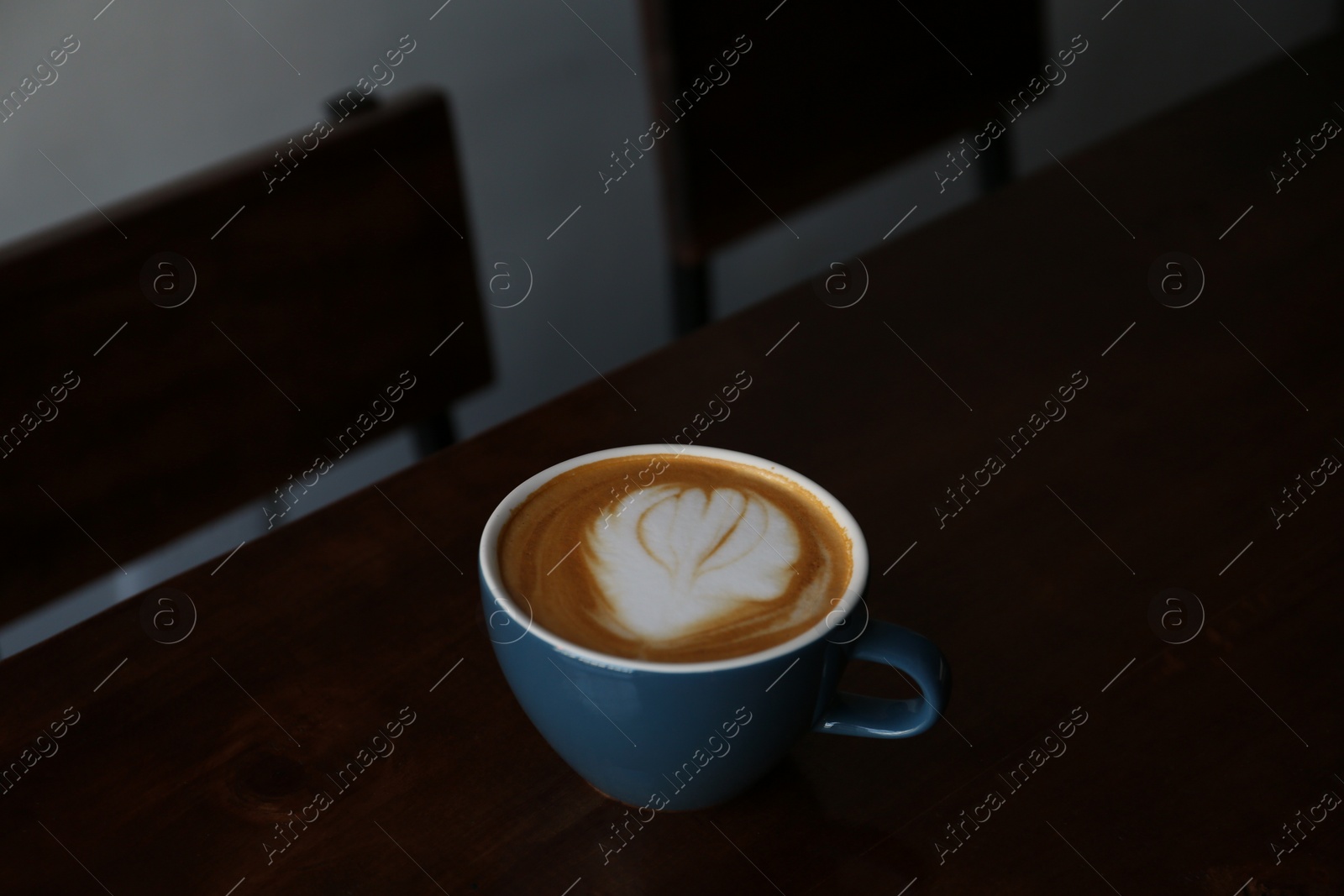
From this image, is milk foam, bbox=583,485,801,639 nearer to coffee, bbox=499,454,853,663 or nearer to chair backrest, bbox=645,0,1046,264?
coffee, bbox=499,454,853,663

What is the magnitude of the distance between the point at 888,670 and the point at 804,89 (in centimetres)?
106

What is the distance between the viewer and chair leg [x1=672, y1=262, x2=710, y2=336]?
179cm

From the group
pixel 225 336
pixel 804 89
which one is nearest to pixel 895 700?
pixel 225 336

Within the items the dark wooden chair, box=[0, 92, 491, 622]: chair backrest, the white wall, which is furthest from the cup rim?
the white wall

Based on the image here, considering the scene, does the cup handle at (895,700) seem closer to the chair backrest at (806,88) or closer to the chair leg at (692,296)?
the chair backrest at (806,88)

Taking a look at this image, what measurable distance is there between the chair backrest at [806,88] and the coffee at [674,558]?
0.88 metres

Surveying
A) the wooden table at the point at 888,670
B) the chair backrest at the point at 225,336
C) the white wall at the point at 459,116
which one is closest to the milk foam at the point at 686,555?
the wooden table at the point at 888,670

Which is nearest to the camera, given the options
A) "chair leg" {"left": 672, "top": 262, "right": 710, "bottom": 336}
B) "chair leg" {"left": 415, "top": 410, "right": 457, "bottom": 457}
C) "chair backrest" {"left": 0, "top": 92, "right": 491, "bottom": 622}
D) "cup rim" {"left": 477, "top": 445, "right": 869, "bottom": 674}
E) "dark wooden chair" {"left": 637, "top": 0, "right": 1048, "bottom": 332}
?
"cup rim" {"left": 477, "top": 445, "right": 869, "bottom": 674}

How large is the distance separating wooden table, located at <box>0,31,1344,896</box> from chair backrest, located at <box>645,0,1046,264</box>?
551 millimetres

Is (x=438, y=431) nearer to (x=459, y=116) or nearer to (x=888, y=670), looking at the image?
(x=888, y=670)

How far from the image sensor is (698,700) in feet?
1.63

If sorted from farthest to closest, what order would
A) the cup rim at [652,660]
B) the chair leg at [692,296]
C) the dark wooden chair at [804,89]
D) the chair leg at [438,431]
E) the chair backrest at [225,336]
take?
the chair leg at [692,296] < the dark wooden chair at [804,89] < the chair leg at [438,431] < the chair backrest at [225,336] < the cup rim at [652,660]

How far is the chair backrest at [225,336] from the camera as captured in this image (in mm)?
946

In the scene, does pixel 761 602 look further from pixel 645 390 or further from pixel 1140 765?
pixel 645 390
